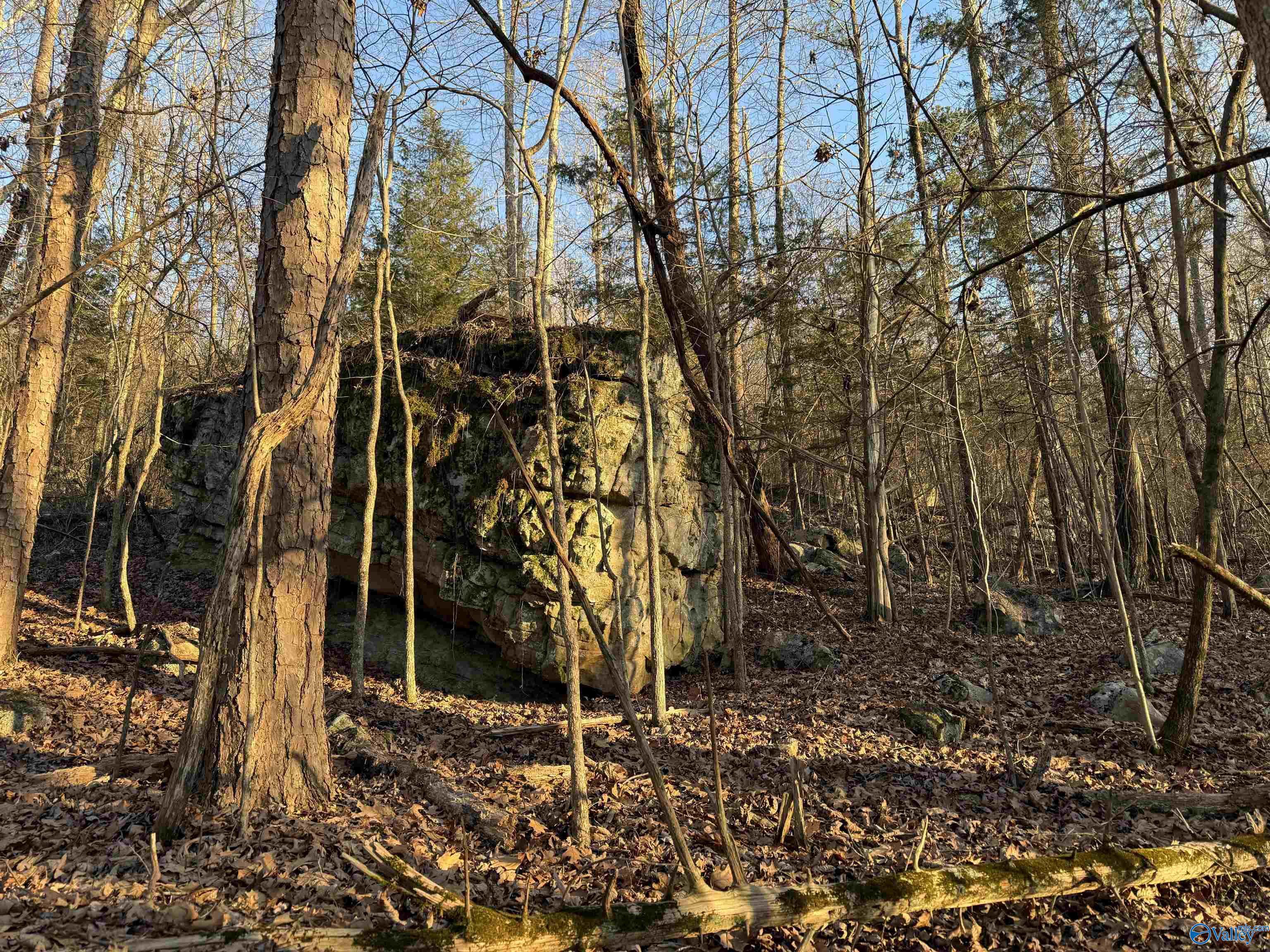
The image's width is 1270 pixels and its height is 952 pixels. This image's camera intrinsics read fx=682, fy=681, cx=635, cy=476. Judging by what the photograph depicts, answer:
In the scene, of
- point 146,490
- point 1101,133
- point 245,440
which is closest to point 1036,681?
point 1101,133

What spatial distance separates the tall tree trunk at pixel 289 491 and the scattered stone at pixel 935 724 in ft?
16.8

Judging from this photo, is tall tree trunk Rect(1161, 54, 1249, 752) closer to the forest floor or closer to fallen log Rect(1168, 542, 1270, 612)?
the forest floor

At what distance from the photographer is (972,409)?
1248 cm

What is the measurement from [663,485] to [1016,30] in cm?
674

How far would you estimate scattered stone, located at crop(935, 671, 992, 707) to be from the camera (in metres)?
7.19

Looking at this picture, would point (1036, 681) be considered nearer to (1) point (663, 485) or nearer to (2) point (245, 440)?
(1) point (663, 485)

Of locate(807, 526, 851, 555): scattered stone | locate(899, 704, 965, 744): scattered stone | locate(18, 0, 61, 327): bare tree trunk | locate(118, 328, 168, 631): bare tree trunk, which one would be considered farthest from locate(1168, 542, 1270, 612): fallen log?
locate(807, 526, 851, 555): scattered stone

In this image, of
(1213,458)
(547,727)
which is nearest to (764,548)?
(547,727)

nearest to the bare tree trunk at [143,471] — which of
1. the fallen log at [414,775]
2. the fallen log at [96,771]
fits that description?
the fallen log at [96,771]

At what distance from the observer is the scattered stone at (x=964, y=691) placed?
719cm

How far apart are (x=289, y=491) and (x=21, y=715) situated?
3646mm

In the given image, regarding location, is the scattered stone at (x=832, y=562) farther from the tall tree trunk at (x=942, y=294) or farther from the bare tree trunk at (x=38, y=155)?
the bare tree trunk at (x=38, y=155)

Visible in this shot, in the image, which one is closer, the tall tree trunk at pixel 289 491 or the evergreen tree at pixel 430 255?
the tall tree trunk at pixel 289 491

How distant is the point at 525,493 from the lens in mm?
8523
